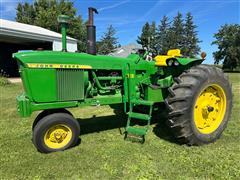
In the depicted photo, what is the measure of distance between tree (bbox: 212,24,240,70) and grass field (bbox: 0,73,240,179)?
116 ft

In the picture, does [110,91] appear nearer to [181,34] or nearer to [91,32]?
[91,32]

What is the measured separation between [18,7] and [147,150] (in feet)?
155

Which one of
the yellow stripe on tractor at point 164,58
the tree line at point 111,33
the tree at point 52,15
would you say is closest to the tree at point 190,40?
the tree line at point 111,33

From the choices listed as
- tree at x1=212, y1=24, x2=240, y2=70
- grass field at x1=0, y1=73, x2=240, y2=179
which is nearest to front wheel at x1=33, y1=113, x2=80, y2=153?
grass field at x1=0, y1=73, x2=240, y2=179

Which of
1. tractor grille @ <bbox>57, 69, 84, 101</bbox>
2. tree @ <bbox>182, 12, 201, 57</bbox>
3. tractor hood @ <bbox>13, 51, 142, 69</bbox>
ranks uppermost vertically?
tree @ <bbox>182, 12, 201, 57</bbox>

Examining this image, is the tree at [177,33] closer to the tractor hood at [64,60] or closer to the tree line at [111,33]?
the tree line at [111,33]

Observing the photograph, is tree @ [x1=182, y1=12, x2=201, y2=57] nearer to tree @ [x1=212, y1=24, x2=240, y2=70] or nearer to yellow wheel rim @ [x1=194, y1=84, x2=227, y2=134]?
tree @ [x1=212, y1=24, x2=240, y2=70]

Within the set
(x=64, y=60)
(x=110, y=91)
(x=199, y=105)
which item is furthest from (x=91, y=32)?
(x=199, y=105)

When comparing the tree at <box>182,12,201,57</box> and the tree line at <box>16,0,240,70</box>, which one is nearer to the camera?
the tree line at <box>16,0,240,70</box>

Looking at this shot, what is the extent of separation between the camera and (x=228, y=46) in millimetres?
38188

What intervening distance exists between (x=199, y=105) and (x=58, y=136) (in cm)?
247

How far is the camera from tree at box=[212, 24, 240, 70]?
3631 centimetres

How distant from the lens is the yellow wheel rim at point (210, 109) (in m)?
4.27

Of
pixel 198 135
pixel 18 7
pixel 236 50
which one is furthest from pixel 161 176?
pixel 18 7
